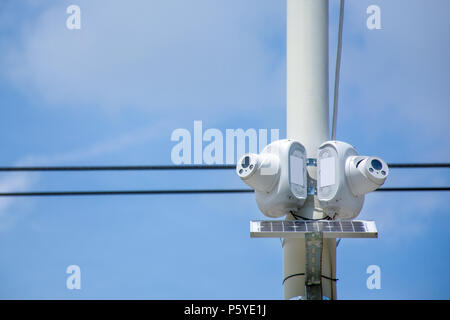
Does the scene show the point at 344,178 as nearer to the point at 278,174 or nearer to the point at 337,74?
the point at 278,174

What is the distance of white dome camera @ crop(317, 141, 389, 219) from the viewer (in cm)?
443

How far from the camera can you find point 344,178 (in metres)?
4.51

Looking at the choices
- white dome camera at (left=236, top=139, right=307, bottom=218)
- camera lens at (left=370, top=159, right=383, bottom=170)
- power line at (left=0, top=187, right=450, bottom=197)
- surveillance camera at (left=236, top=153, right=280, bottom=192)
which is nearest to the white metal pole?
white dome camera at (left=236, top=139, right=307, bottom=218)

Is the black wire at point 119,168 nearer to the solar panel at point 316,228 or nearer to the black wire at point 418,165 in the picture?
the black wire at point 418,165

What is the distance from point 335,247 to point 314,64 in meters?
1.14

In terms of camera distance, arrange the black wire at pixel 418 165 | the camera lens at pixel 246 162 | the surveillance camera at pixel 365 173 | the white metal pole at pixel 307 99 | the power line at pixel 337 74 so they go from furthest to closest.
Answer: the black wire at pixel 418 165 → the power line at pixel 337 74 → the white metal pole at pixel 307 99 → the camera lens at pixel 246 162 → the surveillance camera at pixel 365 173

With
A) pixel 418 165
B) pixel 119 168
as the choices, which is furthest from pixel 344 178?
pixel 119 168

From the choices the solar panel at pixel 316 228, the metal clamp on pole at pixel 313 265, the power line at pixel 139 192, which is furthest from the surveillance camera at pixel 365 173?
the power line at pixel 139 192

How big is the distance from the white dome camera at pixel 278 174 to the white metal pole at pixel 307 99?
14cm

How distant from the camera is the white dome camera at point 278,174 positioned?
4.52 m

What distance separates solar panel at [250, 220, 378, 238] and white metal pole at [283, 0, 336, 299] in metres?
0.23

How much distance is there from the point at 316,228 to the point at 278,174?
38 centimetres

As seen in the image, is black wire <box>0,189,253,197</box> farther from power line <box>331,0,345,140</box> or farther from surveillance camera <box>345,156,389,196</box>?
surveillance camera <box>345,156,389,196</box>
